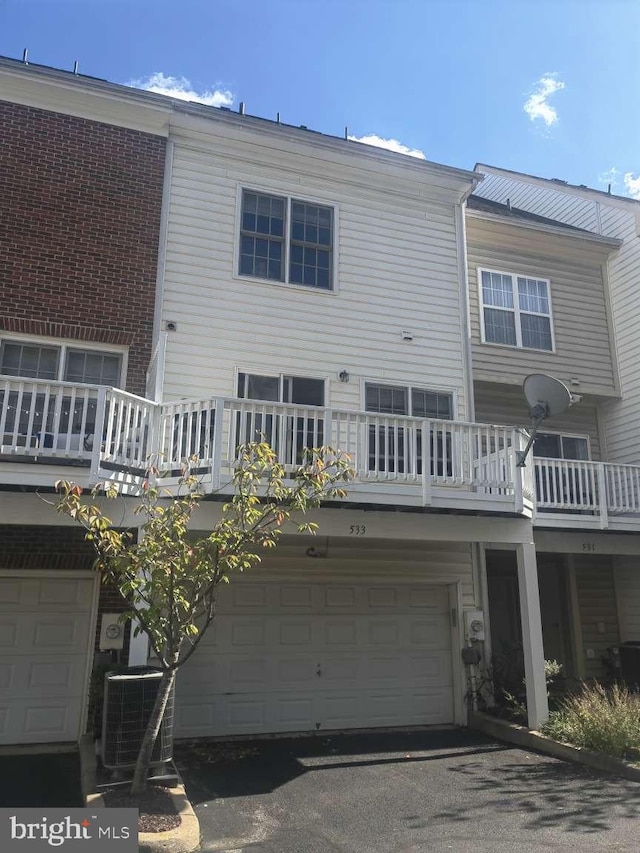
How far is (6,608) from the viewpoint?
890 cm

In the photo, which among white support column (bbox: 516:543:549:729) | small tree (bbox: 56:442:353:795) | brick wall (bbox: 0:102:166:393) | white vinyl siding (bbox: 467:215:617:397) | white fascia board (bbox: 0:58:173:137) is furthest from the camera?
white vinyl siding (bbox: 467:215:617:397)

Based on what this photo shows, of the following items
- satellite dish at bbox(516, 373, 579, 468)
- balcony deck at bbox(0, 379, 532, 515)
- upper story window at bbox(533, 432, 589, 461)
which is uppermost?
upper story window at bbox(533, 432, 589, 461)

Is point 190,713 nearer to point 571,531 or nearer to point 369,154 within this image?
point 571,531

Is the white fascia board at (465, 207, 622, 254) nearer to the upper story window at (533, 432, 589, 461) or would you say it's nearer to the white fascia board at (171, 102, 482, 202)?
the white fascia board at (171, 102, 482, 202)

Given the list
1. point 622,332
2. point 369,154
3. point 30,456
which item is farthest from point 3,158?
point 622,332

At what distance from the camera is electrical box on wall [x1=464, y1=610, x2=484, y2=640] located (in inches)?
423

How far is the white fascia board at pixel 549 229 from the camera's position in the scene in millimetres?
13266

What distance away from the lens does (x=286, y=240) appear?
11.2 meters

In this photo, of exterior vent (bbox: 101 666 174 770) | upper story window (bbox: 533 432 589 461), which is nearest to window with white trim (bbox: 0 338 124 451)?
exterior vent (bbox: 101 666 174 770)

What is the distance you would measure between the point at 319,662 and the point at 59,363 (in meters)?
5.88

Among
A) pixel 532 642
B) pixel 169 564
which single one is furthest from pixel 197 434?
pixel 532 642

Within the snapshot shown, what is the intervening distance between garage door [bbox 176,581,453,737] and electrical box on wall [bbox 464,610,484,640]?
38 cm

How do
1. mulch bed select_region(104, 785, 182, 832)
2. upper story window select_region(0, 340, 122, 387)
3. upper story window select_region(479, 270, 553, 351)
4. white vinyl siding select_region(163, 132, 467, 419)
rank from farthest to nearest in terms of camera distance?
upper story window select_region(479, 270, 553, 351), white vinyl siding select_region(163, 132, 467, 419), upper story window select_region(0, 340, 122, 387), mulch bed select_region(104, 785, 182, 832)

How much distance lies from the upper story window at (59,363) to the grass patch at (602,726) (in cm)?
761
